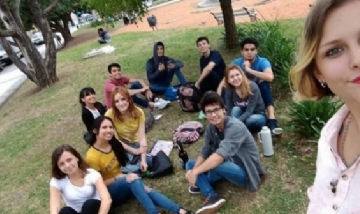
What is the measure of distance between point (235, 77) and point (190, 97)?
167 centimetres

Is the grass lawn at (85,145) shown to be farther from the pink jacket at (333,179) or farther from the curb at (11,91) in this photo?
the pink jacket at (333,179)

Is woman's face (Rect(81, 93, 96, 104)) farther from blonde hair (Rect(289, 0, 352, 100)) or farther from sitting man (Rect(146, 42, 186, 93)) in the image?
blonde hair (Rect(289, 0, 352, 100))

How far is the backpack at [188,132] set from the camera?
5.83m

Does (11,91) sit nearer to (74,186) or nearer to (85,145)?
(85,145)

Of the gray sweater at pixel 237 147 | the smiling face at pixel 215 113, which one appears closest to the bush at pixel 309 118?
the gray sweater at pixel 237 147

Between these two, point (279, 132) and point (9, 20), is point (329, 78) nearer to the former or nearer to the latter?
point (279, 132)

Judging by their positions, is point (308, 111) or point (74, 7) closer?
point (308, 111)

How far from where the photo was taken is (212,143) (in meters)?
4.30

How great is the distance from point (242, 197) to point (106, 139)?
1.56 meters

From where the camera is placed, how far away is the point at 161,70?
7.92 metres

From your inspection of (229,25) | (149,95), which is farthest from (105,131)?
(229,25)

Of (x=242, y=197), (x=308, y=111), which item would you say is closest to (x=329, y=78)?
(x=242, y=197)

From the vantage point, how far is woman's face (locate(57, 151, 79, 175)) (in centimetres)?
403

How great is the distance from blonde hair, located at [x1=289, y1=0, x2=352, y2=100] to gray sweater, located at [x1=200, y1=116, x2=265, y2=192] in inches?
113
